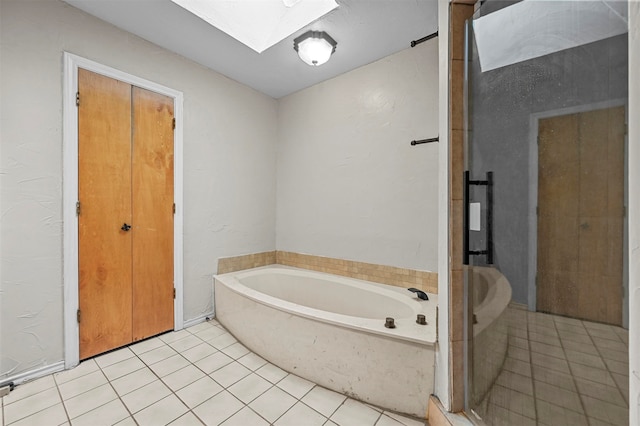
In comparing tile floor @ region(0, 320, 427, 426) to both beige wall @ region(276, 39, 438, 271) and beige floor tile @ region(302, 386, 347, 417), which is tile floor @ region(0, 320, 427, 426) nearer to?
beige floor tile @ region(302, 386, 347, 417)

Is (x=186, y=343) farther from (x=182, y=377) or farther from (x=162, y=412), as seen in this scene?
(x=162, y=412)

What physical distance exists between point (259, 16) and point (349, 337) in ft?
8.03

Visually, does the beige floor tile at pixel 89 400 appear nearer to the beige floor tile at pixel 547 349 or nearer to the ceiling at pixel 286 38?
the beige floor tile at pixel 547 349

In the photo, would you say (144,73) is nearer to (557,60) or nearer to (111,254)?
(111,254)

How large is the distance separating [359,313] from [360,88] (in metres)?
2.08

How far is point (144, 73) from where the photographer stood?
79.8 inches

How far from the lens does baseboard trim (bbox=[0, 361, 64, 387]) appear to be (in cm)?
148

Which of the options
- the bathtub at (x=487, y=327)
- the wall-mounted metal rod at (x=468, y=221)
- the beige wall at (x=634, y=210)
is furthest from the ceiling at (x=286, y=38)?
the bathtub at (x=487, y=327)

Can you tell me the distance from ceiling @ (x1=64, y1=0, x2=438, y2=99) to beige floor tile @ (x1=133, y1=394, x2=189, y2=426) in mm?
2461

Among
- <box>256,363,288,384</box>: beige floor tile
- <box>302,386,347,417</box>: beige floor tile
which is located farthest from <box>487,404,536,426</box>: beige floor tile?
<box>256,363,288,384</box>: beige floor tile

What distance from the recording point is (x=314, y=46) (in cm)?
186

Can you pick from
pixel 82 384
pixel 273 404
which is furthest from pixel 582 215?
pixel 82 384

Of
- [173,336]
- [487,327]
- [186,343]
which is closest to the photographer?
[487,327]

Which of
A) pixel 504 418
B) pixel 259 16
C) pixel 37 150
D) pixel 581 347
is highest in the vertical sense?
pixel 259 16
